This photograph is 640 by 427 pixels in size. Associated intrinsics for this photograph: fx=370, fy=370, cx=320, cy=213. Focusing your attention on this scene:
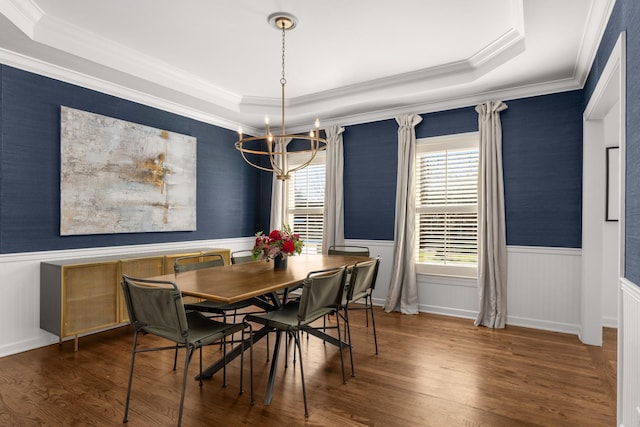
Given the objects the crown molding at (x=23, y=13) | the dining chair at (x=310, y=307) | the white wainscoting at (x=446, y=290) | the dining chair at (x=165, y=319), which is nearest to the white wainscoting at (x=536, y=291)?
the white wainscoting at (x=446, y=290)

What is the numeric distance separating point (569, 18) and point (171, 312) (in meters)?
3.43

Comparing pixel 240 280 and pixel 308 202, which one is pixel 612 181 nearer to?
pixel 308 202

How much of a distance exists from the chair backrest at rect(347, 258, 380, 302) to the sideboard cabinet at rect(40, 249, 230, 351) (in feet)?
7.47

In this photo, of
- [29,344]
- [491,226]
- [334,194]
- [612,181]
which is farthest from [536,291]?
[29,344]

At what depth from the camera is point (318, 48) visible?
11.8ft

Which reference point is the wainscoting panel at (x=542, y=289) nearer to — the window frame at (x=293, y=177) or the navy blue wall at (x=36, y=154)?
the window frame at (x=293, y=177)

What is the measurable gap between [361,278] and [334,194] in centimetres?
229

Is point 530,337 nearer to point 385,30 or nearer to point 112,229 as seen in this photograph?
point 385,30

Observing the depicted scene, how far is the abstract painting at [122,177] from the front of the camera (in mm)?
3654

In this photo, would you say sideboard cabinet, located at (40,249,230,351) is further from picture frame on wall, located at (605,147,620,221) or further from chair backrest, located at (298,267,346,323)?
picture frame on wall, located at (605,147,620,221)

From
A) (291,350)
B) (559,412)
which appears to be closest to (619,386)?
(559,412)

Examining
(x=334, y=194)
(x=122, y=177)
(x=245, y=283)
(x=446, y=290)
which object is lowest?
(x=446, y=290)

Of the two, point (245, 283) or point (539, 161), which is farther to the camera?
point (539, 161)

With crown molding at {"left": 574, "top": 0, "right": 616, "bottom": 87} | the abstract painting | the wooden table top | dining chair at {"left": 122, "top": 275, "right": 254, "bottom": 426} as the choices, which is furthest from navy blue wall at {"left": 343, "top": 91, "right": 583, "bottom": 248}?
dining chair at {"left": 122, "top": 275, "right": 254, "bottom": 426}
